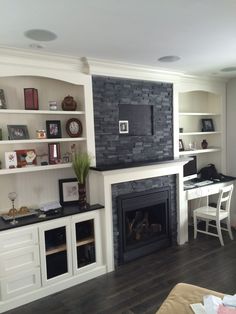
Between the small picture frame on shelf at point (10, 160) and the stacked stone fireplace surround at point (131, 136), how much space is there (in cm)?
99

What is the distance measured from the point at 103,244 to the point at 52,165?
1.16 meters

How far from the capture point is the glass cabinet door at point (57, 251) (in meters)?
2.94

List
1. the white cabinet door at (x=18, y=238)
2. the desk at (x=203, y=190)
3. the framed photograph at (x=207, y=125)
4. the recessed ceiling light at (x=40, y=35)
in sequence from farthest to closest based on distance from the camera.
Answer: the framed photograph at (x=207, y=125) → the desk at (x=203, y=190) → the white cabinet door at (x=18, y=238) → the recessed ceiling light at (x=40, y=35)

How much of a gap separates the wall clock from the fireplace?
97 centimetres

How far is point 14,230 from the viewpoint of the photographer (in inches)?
105

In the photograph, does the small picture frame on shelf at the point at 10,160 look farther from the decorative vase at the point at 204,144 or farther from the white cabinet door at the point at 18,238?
the decorative vase at the point at 204,144

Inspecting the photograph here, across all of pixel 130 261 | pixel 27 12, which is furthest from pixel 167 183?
pixel 27 12

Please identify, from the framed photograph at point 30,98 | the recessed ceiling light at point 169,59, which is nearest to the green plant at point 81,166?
the framed photograph at point 30,98

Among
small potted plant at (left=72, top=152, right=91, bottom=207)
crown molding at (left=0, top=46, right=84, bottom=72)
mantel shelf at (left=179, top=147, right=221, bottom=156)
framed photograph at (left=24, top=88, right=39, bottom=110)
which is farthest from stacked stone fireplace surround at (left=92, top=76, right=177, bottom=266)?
framed photograph at (left=24, top=88, right=39, bottom=110)

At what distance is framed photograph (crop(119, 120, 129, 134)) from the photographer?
362 centimetres

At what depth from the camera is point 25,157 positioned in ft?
9.97

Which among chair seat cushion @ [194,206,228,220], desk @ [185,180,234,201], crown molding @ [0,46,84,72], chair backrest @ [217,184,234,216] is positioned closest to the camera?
crown molding @ [0,46,84,72]

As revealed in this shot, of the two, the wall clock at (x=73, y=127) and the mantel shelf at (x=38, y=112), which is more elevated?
the mantel shelf at (x=38, y=112)

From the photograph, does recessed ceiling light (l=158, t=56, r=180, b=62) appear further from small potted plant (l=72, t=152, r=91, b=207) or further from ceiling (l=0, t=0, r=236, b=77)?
small potted plant (l=72, t=152, r=91, b=207)
